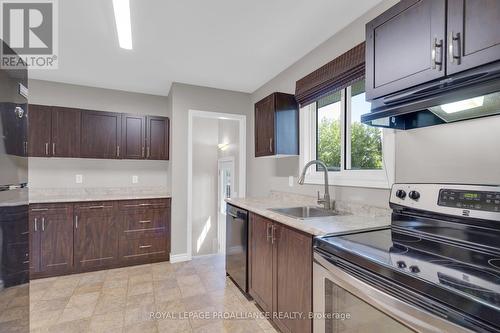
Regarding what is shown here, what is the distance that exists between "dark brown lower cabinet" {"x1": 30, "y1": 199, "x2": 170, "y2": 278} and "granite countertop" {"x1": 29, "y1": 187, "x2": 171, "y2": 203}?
0.07 m

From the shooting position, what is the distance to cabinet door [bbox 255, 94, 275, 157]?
275 centimetres

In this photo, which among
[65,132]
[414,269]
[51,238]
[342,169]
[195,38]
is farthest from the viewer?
[65,132]

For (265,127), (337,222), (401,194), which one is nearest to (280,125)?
(265,127)

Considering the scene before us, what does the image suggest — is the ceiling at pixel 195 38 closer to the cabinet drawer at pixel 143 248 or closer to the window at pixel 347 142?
the window at pixel 347 142

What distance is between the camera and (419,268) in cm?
94

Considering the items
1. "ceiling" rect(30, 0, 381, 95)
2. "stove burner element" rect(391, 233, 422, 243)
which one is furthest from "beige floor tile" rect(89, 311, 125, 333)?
"ceiling" rect(30, 0, 381, 95)

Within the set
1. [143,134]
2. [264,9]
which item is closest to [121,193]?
[143,134]

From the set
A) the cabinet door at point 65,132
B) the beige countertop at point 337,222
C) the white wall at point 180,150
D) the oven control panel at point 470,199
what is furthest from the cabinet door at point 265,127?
the cabinet door at point 65,132

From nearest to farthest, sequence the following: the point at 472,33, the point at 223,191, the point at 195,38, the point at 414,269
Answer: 1. the point at 414,269
2. the point at 472,33
3. the point at 195,38
4. the point at 223,191

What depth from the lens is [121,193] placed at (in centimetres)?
385

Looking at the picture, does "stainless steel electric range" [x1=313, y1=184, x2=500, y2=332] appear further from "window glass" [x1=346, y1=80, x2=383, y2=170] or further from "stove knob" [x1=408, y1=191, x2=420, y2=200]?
"window glass" [x1=346, y1=80, x2=383, y2=170]

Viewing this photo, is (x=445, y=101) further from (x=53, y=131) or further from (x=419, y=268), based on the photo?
(x=53, y=131)

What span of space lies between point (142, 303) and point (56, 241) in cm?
151

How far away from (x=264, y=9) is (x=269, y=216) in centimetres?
167
